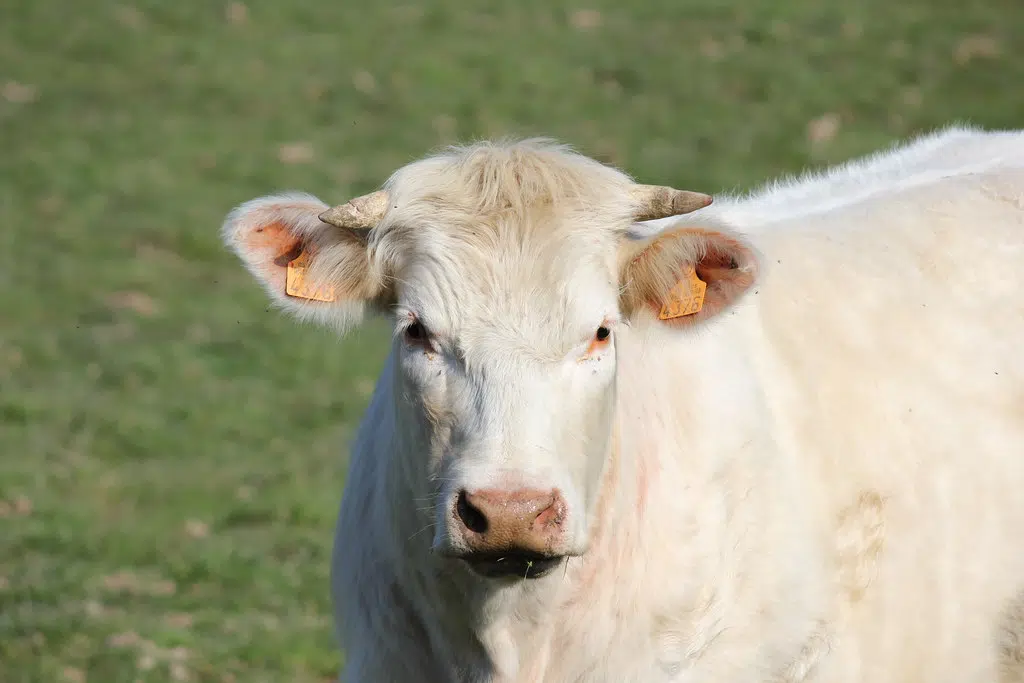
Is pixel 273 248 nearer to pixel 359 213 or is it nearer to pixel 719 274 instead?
pixel 359 213

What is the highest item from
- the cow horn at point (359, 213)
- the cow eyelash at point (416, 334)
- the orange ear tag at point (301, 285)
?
the cow horn at point (359, 213)

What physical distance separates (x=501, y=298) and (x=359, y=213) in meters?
0.50

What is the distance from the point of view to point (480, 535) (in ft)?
11.0

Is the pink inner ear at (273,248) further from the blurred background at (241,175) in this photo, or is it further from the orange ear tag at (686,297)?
the blurred background at (241,175)

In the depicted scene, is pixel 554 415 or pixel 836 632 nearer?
pixel 554 415

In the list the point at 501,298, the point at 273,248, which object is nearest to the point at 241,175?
the point at 273,248

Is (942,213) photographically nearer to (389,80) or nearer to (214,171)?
(214,171)

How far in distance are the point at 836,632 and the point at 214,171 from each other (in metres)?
11.7

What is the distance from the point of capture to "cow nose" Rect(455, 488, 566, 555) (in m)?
3.29

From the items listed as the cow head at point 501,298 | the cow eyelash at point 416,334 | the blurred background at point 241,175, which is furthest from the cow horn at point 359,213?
the blurred background at point 241,175

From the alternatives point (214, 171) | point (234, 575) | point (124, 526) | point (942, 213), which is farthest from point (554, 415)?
point (214, 171)

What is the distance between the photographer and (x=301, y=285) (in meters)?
4.04

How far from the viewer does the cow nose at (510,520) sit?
3.29 metres

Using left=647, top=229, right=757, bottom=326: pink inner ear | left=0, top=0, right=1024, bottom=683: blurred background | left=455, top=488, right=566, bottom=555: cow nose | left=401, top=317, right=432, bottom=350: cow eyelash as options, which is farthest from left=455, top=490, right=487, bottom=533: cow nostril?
left=0, top=0, right=1024, bottom=683: blurred background
